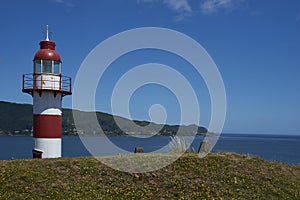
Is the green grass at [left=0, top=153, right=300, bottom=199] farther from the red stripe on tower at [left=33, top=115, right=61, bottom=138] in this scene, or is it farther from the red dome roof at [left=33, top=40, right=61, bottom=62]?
the red dome roof at [left=33, top=40, right=61, bottom=62]

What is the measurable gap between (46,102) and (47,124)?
3.92ft

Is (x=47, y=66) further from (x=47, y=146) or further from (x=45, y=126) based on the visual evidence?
(x=47, y=146)

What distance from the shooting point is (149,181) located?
1314cm

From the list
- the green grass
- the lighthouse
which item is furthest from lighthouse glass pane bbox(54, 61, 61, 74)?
the green grass

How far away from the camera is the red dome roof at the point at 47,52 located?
1802 centimetres

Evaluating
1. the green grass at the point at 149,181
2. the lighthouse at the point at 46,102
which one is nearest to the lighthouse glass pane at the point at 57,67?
the lighthouse at the point at 46,102

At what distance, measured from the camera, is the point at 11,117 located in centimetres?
18500

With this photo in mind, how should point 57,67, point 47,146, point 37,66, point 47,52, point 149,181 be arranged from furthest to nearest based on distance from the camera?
1. point 57,67
2. point 47,52
3. point 37,66
4. point 47,146
5. point 149,181

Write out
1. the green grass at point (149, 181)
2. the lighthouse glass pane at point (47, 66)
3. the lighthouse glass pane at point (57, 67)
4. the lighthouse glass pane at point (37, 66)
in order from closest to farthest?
the green grass at point (149, 181), the lighthouse glass pane at point (37, 66), the lighthouse glass pane at point (47, 66), the lighthouse glass pane at point (57, 67)

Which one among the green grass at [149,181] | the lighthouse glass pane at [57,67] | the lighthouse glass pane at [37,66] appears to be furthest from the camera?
the lighthouse glass pane at [57,67]

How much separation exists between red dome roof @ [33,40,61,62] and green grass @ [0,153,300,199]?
238 inches

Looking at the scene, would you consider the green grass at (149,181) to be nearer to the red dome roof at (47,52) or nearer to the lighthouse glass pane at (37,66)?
the lighthouse glass pane at (37,66)

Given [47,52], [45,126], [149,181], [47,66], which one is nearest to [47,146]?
[45,126]

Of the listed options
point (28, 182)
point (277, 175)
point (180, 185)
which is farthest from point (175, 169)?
point (28, 182)
